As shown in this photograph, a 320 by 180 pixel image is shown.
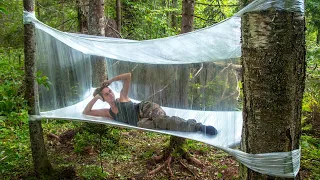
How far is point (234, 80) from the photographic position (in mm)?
1847

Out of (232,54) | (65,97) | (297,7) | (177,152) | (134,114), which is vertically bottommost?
(177,152)

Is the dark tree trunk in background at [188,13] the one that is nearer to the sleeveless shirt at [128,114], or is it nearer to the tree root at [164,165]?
the sleeveless shirt at [128,114]

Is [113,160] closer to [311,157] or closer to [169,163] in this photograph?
[169,163]

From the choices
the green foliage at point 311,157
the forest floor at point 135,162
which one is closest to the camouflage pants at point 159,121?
the forest floor at point 135,162

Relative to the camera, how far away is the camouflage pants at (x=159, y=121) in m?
2.14

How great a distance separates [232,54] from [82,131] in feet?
8.16

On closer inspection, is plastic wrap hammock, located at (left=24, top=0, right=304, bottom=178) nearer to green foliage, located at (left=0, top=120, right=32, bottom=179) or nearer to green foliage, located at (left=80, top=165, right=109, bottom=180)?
green foliage, located at (left=0, top=120, right=32, bottom=179)

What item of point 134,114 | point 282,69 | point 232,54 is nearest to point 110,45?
point 134,114

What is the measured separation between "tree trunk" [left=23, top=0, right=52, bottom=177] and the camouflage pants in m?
0.90

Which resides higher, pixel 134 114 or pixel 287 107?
pixel 287 107

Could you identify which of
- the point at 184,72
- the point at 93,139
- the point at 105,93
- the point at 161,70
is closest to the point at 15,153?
the point at 105,93

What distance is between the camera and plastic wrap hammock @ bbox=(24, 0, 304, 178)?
1.84m

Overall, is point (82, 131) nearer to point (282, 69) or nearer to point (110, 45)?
point (110, 45)

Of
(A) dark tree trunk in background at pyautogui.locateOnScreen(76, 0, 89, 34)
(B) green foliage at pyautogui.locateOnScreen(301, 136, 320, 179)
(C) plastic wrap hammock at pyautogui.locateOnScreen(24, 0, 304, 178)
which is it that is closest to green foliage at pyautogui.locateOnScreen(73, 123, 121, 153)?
(C) plastic wrap hammock at pyautogui.locateOnScreen(24, 0, 304, 178)
